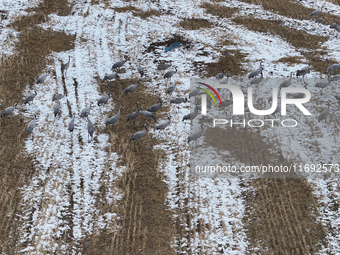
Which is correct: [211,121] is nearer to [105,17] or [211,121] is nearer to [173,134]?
[173,134]

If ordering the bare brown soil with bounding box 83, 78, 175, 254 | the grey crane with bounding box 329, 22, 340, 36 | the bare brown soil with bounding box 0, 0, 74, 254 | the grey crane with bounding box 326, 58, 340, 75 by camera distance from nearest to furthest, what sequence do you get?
the bare brown soil with bounding box 83, 78, 175, 254 < the bare brown soil with bounding box 0, 0, 74, 254 < the grey crane with bounding box 326, 58, 340, 75 < the grey crane with bounding box 329, 22, 340, 36

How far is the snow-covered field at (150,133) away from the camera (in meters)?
12.2

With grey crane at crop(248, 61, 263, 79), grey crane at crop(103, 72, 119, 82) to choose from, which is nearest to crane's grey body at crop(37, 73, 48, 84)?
grey crane at crop(103, 72, 119, 82)

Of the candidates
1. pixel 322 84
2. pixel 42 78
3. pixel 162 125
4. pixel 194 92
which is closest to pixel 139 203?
pixel 162 125

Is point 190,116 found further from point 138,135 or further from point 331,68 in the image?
point 331,68

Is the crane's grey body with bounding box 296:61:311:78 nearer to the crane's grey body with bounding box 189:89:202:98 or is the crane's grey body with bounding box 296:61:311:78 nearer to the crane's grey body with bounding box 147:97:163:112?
the crane's grey body with bounding box 189:89:202:98

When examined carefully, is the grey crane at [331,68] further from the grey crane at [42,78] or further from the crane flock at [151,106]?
the grey crane at [42,78]

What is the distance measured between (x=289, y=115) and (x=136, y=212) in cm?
853

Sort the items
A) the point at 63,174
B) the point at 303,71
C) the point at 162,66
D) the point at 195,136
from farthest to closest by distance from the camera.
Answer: the point at 162,66, the point at 303,71, the point at 195,136, the point at 63,174

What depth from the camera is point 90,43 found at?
987 inches

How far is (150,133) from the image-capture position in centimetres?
1698

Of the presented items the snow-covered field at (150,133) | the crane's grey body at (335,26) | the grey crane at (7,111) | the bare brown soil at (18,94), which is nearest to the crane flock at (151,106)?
the grey crane at (7,111)

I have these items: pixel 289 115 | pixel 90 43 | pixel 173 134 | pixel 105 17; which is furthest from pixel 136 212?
pixel 105 17

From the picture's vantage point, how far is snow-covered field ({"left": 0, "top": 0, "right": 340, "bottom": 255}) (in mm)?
12211
